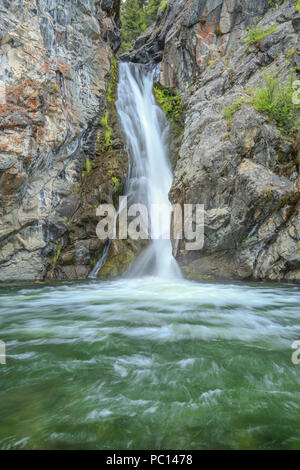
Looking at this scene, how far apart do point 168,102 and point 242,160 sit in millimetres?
7139

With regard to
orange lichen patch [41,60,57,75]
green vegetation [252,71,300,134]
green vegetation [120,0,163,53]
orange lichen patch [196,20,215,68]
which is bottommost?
green vegetation [252,71,300,134]

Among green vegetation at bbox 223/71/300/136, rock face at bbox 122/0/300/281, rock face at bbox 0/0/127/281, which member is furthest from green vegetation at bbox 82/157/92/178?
green vegetation at bbox 223/71/300/136

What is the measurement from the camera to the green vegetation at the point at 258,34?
8.34 m

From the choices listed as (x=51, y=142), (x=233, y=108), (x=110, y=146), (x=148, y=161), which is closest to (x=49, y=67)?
(x=51, y=142)

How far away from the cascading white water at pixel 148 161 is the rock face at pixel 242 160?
155cm

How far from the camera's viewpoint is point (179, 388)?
66.5 inches

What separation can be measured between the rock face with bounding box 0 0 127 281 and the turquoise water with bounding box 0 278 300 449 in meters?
4.51

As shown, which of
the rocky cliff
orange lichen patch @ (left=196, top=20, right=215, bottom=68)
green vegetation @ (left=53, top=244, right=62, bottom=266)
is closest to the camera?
the rocky cliff

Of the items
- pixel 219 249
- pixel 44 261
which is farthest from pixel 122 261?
pixel 219 249

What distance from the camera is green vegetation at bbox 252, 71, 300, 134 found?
264 inches

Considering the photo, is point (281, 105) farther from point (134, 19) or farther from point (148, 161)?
point (134, 19)

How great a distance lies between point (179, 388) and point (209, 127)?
8.01 meters

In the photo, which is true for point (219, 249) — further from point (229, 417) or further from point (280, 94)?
point (229, 417)

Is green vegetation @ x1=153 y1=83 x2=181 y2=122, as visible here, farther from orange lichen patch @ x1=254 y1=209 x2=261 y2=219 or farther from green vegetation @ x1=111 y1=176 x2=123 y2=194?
orange lichen patch @ x1=254 y1=209 x2=261 y2=219
